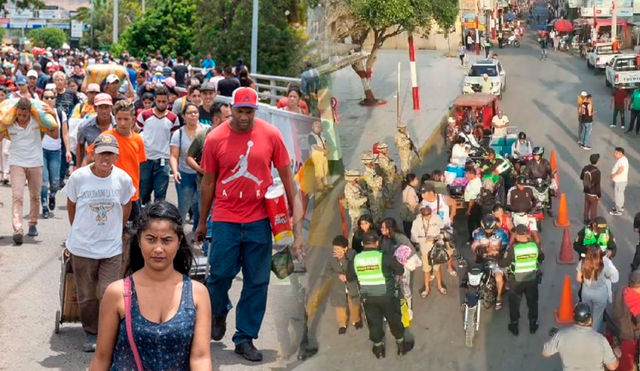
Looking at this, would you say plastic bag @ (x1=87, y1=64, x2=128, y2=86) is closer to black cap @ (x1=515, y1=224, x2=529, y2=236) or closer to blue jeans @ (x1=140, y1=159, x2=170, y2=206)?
blue jeans @ (x1=140, y1=159, x2=170, y2=206)

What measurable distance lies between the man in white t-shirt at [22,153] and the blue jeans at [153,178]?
28.2 inches

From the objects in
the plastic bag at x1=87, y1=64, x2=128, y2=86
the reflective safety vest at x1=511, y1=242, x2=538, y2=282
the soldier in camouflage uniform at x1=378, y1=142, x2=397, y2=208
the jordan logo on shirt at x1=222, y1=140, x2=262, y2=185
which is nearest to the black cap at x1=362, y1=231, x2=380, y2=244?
the soldier in camouflage uniform at x1=378, y1=142, x2=397, y2=208

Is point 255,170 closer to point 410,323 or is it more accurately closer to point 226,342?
point 226,342

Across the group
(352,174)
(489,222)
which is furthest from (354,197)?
(489,222)

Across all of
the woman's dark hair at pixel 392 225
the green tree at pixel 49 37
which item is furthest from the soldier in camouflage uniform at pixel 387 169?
the green tree at pixel 49 37

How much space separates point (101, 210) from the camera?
5367mm

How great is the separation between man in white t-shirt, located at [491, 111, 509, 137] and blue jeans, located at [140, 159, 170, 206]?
111 inches

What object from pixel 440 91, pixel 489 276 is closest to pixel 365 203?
pixel 440 91

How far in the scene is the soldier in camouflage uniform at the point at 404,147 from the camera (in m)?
6.09

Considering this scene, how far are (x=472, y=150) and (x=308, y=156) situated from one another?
12.3ft

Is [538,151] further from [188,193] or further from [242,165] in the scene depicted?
[242,165]

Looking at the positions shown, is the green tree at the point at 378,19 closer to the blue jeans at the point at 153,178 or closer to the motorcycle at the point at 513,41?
the motorcycle at the point at 513,41

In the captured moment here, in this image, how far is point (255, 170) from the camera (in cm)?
493

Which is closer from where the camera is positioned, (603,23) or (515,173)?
(603,23)
